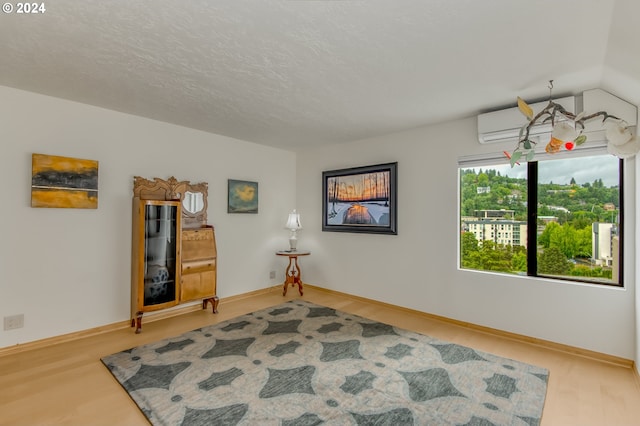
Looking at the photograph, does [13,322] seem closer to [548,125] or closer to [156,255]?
[156,255]

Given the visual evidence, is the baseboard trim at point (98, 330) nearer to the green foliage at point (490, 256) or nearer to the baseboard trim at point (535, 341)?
the baseboard trim at point (535, 341)

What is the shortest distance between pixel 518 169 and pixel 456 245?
108 centimetres

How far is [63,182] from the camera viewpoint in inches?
121

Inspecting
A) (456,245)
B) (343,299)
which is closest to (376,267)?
(343,299)

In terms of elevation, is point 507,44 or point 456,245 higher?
point 507,44

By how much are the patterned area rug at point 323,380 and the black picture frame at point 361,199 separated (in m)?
1.60

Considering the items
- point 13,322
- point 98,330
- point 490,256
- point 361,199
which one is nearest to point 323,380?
point 490,256

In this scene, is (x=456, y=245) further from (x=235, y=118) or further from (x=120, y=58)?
(x=120, y=58)

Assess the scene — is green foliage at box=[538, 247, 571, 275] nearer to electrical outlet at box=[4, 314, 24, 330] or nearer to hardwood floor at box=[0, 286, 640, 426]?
hardwood floor at box=[0, 286, 640, 426]

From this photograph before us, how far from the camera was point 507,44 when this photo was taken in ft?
6.63

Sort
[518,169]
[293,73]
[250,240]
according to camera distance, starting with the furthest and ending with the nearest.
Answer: [250,240] → [518,169] → [293,73]

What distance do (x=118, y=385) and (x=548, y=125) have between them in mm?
4363

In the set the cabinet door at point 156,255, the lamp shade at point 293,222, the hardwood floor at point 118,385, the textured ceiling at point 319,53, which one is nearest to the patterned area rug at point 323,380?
the hardwood floor at point 118,385

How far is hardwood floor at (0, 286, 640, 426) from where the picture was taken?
78.0 inches
